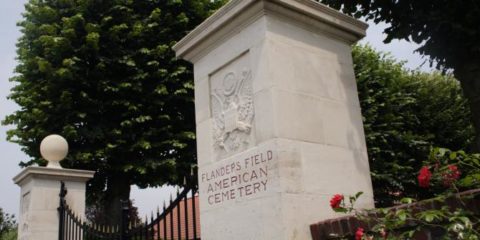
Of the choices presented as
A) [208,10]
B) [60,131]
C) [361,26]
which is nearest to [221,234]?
[361,26]

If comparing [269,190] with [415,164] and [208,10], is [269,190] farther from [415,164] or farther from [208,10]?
[415,164]

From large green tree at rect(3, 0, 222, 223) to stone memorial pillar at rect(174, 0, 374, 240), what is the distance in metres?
9.07

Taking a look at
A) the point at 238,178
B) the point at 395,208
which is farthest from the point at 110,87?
the point at 395,208

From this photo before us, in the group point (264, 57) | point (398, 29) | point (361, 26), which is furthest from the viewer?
point (398, 29)

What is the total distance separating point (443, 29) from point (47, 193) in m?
6.58

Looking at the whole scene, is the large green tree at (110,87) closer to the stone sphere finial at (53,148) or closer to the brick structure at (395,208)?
the stone sphere finial at (53,148)

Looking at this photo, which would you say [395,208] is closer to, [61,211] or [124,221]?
[124,221]

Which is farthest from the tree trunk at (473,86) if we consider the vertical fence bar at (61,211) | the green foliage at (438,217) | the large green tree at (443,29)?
the vertical fence bar at (61,211)

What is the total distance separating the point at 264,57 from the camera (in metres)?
3.88

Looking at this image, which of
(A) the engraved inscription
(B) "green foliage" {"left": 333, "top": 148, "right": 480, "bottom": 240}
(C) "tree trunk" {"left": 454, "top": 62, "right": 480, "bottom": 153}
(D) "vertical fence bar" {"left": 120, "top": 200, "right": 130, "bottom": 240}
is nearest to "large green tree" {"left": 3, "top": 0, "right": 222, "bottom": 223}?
(C) "tree trunk" {"left": 454, "top": 62, "right": 480, "bottom": 153}

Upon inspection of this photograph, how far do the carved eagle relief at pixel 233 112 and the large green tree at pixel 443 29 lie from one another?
177 inches

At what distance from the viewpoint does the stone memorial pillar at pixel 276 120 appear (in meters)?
3.67

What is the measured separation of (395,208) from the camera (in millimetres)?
2930

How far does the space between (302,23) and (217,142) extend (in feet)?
4.20
